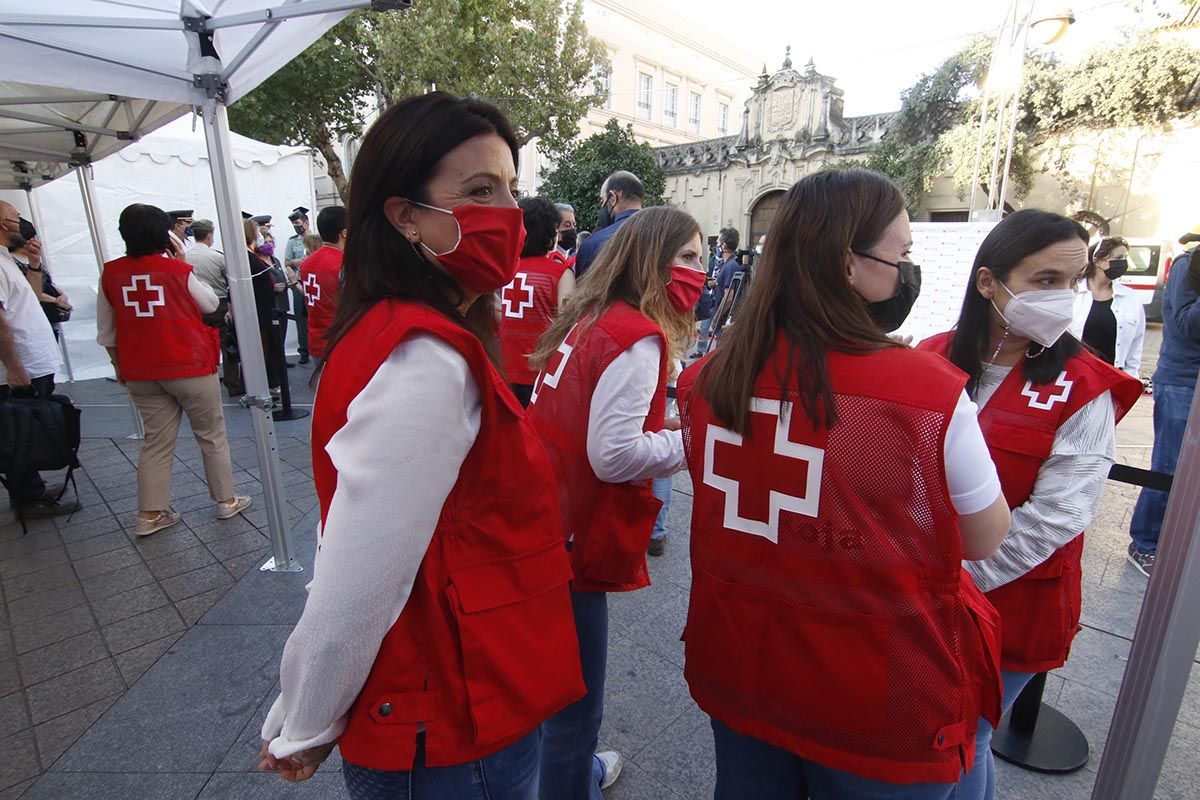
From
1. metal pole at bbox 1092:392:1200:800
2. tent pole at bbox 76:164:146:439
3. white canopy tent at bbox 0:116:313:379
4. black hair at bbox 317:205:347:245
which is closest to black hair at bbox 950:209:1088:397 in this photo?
metal pole at bbox 1092:392:1200:800

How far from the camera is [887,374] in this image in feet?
3.43

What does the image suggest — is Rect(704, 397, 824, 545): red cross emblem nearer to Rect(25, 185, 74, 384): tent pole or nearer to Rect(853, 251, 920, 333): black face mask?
Rect(853, 251, 920, 333): black face mask

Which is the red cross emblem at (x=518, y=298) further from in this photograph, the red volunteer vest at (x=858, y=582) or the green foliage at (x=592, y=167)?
the green foliage at (x=592, y=167)

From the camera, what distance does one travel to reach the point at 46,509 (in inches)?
177

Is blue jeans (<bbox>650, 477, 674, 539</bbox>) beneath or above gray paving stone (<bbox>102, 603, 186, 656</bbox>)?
above

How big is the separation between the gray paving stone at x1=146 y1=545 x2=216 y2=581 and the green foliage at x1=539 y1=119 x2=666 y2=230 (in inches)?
711

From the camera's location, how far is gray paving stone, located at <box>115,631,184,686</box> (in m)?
2.83

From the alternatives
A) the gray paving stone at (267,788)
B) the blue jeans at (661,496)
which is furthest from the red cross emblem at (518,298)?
the gray paving stone at (267,788)

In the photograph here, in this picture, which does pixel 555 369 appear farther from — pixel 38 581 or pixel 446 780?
pixel 38 581

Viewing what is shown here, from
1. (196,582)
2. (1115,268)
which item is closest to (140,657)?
(196,582)

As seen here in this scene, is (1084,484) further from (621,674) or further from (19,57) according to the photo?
(19,57)

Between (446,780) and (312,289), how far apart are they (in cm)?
514

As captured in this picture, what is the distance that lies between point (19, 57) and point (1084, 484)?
4.57 metres

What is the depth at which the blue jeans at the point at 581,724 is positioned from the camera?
5.79 ft
